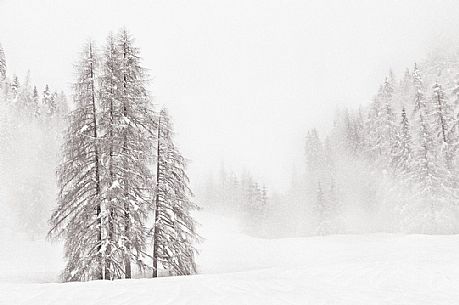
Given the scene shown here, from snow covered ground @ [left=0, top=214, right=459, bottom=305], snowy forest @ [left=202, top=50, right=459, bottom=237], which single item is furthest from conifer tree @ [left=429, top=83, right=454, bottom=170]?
snow covered ground @ [left=0, top=214, right=459, bottom=305]

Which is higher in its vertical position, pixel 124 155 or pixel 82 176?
pixel 124 155

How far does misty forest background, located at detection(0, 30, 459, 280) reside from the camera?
19.4 m

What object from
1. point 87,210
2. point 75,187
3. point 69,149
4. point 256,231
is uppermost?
point 69,149

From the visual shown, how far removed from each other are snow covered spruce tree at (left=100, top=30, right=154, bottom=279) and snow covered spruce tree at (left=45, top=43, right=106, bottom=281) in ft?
1.65

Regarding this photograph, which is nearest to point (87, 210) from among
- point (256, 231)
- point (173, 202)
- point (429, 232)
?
point (173, 202)

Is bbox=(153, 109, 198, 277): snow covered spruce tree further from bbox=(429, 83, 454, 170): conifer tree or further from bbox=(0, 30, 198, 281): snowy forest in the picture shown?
bbox=(429, 83, 454, 170): conifer tree

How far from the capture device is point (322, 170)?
74500mm

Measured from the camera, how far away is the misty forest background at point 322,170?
19.4 m

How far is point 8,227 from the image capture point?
2088 inches

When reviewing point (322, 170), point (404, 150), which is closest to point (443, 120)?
point (404, 150)

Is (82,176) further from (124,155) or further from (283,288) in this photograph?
(283,288)

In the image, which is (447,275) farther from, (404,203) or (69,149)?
(404,203)

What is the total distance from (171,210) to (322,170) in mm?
58239

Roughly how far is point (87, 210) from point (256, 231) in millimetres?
62981
